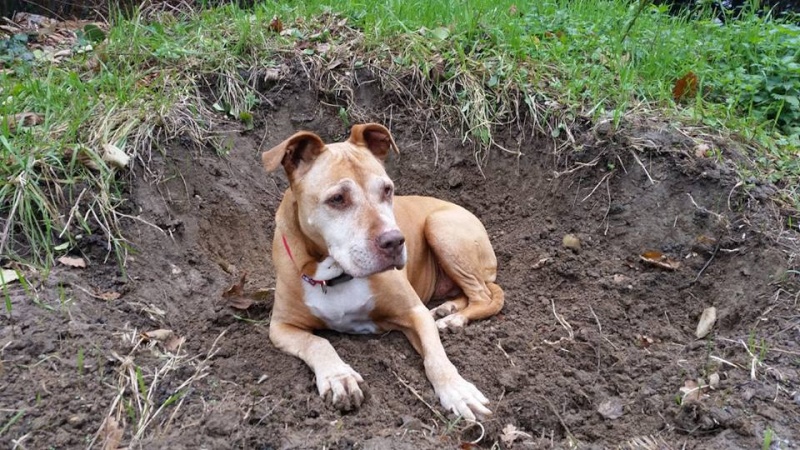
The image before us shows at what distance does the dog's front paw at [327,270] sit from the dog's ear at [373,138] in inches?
29.3

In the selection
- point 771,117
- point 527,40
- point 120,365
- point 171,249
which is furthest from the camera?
point 527,40

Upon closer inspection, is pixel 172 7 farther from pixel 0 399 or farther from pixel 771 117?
pixel 771 117

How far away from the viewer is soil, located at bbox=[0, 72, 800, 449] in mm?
3031

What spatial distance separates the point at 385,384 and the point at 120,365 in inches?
50.6

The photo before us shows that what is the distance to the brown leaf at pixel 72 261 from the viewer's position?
3.95 m

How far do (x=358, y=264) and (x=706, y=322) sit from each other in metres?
1.95

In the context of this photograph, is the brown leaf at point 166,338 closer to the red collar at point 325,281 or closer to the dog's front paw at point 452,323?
the red collar at point 325,281

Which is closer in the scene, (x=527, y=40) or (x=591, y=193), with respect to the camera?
(x=591, y=193)

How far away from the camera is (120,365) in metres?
3.29

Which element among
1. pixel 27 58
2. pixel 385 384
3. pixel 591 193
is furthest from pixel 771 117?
pixel 27 58

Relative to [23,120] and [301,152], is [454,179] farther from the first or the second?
[23,120]

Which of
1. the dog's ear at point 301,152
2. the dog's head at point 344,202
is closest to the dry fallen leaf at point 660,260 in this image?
the dog's head at point 344,202

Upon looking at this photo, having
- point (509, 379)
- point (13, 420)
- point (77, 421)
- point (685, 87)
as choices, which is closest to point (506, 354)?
point (509, 379)

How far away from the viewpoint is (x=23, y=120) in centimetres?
459
